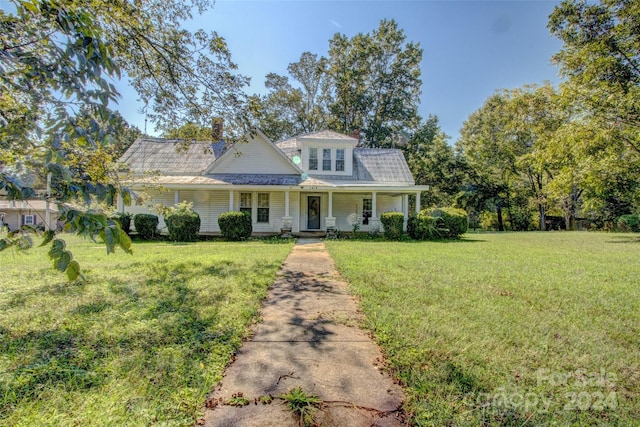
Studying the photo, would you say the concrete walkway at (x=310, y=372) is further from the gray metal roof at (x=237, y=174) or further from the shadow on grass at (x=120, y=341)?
the gray metal roof at (x=237, y=174)

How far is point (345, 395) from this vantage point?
2.29m

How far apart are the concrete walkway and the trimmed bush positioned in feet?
38.2

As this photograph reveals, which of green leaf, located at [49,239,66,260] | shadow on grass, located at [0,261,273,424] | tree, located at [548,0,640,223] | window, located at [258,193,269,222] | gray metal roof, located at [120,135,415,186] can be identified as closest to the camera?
green leaf, located at [49,239,66,260]

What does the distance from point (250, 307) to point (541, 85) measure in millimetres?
29905

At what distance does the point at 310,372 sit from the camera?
8.55ft

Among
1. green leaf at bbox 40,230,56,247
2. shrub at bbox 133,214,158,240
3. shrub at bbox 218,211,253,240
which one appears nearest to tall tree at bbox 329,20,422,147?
shrub at bbox 218,211,253,240

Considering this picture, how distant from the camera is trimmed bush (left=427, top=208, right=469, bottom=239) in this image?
14.7m

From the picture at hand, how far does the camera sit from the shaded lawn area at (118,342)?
2.14m

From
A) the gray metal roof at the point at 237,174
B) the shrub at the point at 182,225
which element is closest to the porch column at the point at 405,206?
the gray metal roof at the point at 237,174

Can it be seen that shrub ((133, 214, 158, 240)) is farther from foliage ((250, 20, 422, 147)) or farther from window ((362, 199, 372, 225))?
foliage ((250, 20, 422, 147))

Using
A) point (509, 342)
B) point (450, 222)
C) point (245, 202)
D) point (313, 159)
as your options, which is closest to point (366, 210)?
point (313, 159)

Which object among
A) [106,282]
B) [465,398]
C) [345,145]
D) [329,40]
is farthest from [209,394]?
[329,40]

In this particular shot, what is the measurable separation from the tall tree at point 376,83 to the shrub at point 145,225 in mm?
21004

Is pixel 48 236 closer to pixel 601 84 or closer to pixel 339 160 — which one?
pixel 339 160
